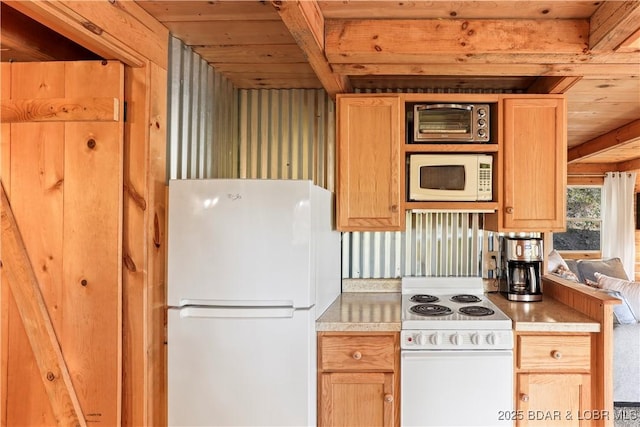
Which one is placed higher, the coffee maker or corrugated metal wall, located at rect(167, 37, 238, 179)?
corrugated metal wall, located at rect(167, 37, 238, 179)

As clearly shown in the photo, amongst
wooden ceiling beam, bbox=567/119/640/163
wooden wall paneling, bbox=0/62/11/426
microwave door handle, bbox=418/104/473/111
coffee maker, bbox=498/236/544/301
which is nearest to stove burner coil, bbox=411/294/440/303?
coffee maker, bbox=498/236/544/301

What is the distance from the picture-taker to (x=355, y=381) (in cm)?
194

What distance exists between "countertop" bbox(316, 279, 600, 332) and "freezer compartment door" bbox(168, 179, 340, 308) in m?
0.37

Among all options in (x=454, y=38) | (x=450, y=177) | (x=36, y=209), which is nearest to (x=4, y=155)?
(x=36, y=209)

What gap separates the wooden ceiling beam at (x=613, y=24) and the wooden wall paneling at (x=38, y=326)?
2.49 m

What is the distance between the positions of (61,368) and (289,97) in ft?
6.49

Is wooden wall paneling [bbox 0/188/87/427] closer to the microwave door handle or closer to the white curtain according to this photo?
the microwave door handle

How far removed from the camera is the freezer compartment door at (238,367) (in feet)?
5.64

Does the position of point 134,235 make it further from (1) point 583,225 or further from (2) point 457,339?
(1) point 583,225

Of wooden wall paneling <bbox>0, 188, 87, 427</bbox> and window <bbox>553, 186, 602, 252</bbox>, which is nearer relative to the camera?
wooden wall paneling <bbox>0, 188, 87, 427</bbox>

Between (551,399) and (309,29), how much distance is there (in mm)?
2046

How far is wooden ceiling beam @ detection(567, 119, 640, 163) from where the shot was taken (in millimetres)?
3416

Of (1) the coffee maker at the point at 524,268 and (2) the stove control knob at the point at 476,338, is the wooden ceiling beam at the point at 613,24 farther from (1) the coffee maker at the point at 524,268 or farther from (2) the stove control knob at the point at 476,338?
(2) the stove control knob at the point at 476,338

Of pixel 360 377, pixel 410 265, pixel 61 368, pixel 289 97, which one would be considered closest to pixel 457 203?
pixel 410 265
